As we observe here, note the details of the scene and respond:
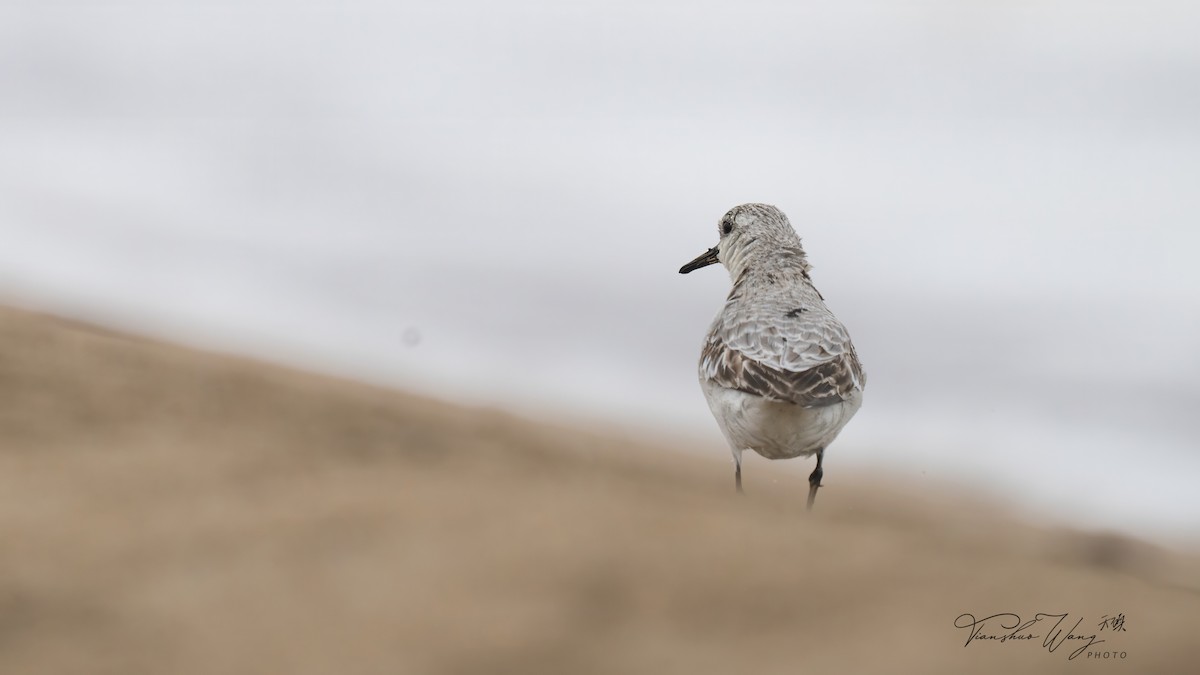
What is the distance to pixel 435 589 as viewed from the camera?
185 inches

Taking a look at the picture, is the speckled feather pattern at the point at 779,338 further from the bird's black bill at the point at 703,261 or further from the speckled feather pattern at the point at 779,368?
the bird's black bill at the point at 703,261

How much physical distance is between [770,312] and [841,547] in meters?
3.07

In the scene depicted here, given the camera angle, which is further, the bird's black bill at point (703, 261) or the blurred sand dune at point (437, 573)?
the bird's black bill at point (703, 261)

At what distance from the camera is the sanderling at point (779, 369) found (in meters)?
7.52

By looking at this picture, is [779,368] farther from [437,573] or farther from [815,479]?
[437,573]

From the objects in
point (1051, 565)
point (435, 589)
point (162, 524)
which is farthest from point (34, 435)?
point (1051, 565)

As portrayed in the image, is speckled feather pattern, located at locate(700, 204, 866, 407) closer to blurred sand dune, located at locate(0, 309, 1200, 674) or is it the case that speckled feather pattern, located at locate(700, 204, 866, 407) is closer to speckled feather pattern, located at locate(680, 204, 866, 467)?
speckled feather pattern, located at locate(680, 204, 866, 467)

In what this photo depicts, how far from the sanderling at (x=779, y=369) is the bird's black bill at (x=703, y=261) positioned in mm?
980

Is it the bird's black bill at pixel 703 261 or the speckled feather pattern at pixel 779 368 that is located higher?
the bird's black bill at pixel 703 261

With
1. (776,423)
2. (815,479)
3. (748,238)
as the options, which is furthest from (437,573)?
(748,238)

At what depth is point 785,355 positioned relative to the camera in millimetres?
7762

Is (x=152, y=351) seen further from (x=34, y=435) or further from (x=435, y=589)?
(x=435, y=589)

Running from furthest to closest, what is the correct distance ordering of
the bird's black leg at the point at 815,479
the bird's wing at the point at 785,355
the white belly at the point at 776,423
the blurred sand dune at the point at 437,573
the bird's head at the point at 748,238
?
the bird's head at the point at 748,238 < the bird's black leg at the point at 815,479 < the white belly at the point at 776,423 < the bird's wing at the point at 785,355 < the blurred sand dune at the point at 437,573

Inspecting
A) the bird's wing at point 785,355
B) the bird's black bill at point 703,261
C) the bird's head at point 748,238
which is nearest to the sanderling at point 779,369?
the bird's wing at point 785,355
